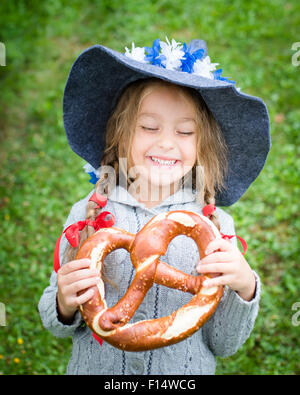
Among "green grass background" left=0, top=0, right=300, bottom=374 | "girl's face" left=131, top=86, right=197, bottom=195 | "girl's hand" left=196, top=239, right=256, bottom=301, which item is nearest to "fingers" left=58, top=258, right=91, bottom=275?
"girl's hand" left=196, top=239, right=256, bottom=301

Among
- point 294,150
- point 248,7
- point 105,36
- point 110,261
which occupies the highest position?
point 248,7

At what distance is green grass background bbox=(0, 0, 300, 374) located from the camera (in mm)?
2969

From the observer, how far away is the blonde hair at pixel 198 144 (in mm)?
1810

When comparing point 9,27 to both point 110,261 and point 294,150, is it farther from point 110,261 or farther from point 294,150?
point 110,261

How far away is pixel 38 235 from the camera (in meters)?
3.56

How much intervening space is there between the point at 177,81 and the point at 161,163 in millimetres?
418

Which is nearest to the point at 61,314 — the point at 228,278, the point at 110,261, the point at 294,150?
the point at 110,261

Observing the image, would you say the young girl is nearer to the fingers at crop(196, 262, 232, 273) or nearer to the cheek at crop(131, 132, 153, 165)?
the cheek at crop(131, 132, 153, 165)

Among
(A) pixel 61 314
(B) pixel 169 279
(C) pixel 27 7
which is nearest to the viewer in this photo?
(B) pixel 169 279

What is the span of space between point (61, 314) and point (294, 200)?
104 inches

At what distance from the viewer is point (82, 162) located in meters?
3.98

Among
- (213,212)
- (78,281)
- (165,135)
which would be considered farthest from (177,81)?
(78,281)

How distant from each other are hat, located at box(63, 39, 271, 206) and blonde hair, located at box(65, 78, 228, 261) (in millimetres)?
40

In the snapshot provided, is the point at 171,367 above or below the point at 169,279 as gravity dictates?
below
